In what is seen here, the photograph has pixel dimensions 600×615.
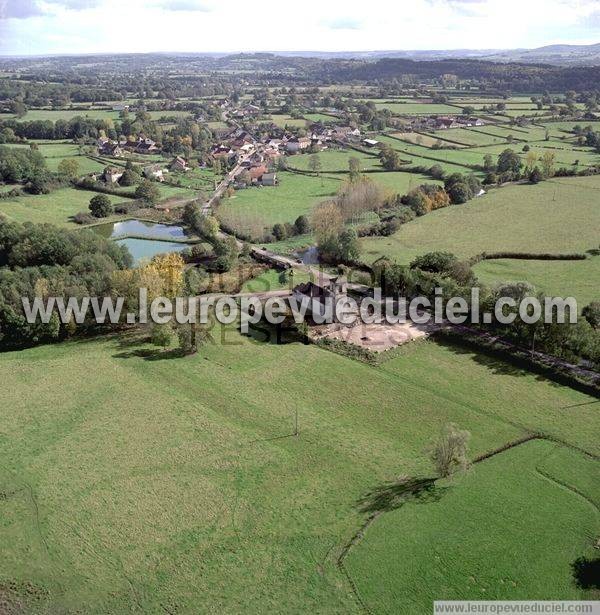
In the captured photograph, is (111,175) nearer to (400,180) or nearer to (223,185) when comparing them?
(223,185)

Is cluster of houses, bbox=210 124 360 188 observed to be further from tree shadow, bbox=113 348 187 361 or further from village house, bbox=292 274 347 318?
tree shadow, bbox=113 348 187 361

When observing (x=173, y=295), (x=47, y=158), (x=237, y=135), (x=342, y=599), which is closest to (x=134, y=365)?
(x=173, y=295)

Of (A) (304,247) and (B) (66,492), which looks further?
(A) (304,247)

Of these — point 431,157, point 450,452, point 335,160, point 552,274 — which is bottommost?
point 450,452

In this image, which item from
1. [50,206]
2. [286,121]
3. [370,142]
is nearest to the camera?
[50,206]

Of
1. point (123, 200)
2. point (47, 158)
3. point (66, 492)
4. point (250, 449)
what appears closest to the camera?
point (66, 492)

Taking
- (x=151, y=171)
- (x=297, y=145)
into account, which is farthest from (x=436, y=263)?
(x=297, y=145)

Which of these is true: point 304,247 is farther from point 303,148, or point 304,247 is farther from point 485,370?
point 303,148
